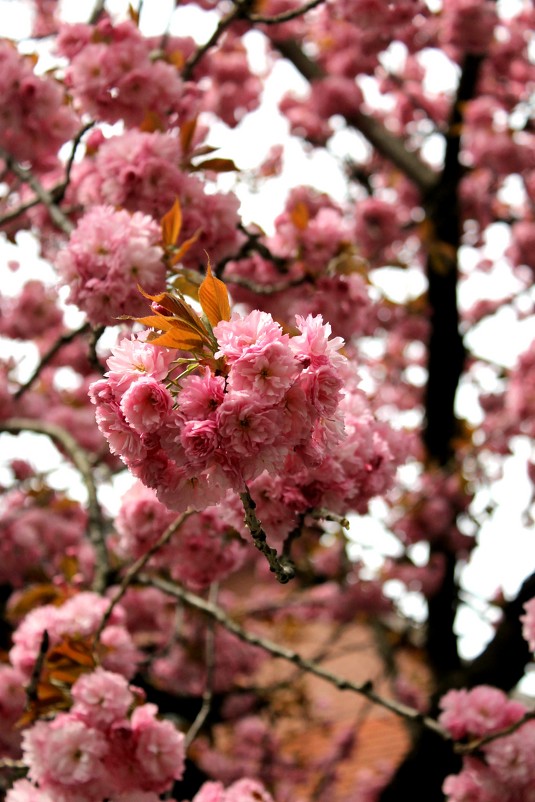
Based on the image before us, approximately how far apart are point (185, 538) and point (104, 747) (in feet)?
1.99

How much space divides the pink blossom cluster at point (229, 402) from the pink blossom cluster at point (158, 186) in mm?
893

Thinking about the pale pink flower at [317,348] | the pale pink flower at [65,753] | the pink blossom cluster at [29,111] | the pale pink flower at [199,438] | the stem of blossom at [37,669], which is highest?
the pink blossom cluster at [29,111]

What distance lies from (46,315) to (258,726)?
2.94 metres

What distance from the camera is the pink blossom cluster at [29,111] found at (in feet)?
7.83

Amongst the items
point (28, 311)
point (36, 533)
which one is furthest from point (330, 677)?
point (28, 311)

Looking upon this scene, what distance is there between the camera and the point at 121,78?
2.22 meters

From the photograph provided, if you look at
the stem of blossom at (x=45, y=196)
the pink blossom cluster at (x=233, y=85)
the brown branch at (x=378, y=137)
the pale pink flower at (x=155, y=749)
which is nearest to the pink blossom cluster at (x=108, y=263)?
the stem of blossom at (x=45, y=196)

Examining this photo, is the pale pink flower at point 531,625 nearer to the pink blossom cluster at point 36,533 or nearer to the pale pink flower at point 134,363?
the pale pink flower at point 134,363

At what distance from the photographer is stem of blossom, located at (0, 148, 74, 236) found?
2.16m

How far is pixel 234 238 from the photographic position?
7.08ft

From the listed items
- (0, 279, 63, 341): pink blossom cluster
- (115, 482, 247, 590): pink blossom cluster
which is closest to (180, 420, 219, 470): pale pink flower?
(115, 482, 247, 590): pink blossom cluster

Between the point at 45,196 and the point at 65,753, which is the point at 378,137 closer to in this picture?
the point at 45,196

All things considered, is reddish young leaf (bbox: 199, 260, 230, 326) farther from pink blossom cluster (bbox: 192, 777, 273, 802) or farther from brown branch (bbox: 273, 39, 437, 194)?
brown branch (bbox: 273, 39, 437, 194)

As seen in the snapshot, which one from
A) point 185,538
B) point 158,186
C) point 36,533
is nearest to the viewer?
point 158,186
